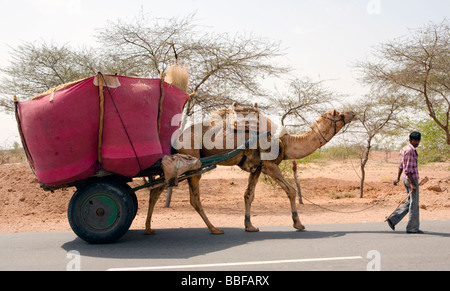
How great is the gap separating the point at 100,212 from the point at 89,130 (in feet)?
4.48

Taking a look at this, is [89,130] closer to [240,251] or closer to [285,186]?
[240,251]

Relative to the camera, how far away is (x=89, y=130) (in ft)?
20.2

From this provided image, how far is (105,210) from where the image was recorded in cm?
643

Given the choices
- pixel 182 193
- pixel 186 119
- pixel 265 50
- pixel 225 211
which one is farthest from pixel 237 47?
pixel 182 193

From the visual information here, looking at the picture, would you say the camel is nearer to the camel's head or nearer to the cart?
the camel's head

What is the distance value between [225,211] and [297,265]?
8.28m

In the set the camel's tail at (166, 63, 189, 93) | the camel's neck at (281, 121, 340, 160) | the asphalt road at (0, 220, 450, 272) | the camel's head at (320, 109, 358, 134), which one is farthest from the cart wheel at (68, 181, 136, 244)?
the camel's head at (320, 109, 358, 134)

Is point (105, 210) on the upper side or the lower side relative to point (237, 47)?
lower

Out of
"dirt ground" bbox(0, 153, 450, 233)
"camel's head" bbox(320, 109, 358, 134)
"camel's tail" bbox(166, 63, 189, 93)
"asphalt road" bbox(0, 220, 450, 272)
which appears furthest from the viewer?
"dirt ground" bbox(0, 153, 450, 233)

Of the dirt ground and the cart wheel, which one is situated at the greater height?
the cart wheel

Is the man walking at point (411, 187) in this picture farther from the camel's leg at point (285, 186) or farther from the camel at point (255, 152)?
the camel's leg at point (285, 186)

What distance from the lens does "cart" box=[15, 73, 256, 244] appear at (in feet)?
19.7

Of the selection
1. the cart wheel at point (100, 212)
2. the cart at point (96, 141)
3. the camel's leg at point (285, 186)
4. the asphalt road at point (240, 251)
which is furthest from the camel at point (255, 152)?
the cart wheel at point (100, 212)
